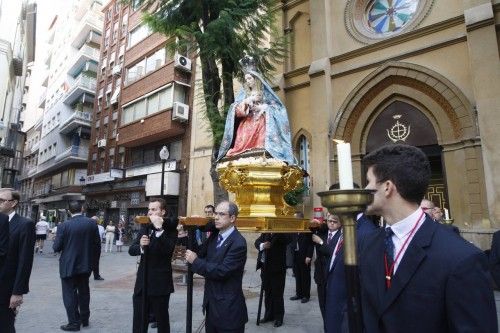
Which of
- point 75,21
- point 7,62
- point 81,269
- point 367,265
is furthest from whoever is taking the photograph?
point 75,21

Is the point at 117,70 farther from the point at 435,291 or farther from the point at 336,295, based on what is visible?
the point at 435,291

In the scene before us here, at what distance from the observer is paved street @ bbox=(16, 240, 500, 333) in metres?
5.52

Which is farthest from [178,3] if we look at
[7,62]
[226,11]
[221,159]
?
[7,62]

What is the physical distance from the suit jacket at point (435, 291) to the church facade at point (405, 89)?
8982 mm

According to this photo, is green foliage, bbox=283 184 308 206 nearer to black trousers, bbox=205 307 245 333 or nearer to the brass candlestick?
black trousers, bbox=205 307 245 333

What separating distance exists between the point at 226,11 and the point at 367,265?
27.4 feet

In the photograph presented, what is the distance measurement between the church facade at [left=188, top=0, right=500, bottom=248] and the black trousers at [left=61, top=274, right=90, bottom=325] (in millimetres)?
8322

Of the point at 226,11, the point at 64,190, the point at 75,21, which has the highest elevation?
the point at 75,21

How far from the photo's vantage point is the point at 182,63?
20719 mm

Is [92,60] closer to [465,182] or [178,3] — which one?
[178,3]

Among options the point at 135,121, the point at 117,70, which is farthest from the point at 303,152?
the point at 117,70

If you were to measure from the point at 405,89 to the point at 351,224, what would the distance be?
11301 mm

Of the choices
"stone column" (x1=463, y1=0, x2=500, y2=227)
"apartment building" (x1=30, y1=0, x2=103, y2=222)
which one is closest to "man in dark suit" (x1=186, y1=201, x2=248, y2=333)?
"stone column" (x1=463, y1=0, x2=500, y2=227)

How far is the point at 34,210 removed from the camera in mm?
43062
